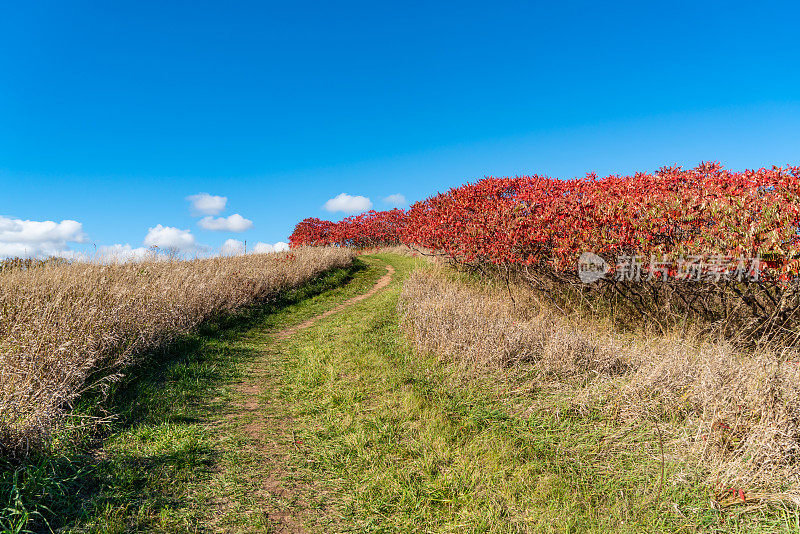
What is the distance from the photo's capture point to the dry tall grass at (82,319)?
14.7 ft

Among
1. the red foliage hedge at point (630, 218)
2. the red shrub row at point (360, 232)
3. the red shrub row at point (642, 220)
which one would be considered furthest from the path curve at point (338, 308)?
the red shrub row at point (360, 232)

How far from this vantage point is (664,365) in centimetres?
521

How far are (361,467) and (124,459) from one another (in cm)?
Answer: 256

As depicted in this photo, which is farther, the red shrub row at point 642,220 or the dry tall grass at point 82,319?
the red shrub row at point 642,220

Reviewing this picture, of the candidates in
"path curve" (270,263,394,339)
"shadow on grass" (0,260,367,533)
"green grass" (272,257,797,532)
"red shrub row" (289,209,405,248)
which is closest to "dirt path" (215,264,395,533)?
"green grass" (272,257,797,532)

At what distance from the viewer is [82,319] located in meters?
6.77

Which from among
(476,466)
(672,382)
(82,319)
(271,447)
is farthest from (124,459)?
(672,382)

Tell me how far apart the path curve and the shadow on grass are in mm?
3134

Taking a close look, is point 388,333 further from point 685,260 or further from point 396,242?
point 396,242

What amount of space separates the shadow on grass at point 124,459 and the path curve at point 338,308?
10.3 feet

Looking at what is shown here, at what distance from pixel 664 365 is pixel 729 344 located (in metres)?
3.17

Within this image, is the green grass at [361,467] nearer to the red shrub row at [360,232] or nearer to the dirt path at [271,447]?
the dirt path at [271,447]

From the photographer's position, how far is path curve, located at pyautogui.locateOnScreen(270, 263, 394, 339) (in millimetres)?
10474

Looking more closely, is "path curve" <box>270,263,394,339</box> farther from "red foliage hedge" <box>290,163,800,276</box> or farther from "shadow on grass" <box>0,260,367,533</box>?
"red foliage hedge" <box>290,163,800,276</box>
